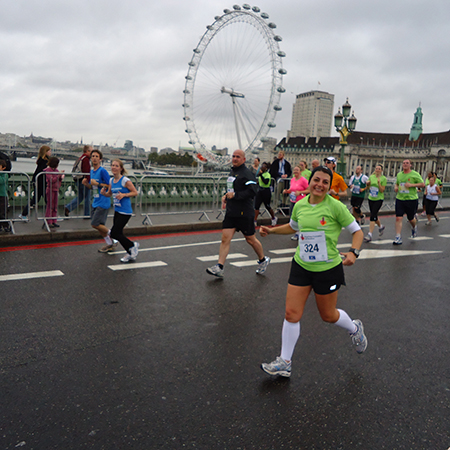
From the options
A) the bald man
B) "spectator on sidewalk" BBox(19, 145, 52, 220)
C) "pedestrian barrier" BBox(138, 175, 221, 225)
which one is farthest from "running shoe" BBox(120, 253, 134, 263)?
"pedestrian barrier" BBox(138, 175, 221, 225)

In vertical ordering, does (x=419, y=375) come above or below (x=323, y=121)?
below

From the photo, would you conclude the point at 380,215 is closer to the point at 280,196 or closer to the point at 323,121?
the point at 280,196

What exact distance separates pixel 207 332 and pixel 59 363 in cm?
140

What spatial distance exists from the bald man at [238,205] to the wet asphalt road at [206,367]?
406mm

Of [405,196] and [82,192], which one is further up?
[405,196]

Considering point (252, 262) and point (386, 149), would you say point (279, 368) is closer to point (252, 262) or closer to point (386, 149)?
point (252, 262)

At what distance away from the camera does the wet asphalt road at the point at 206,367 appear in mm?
2828

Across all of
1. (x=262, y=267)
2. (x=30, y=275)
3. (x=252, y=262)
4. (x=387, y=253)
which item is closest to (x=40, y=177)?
(x=30, y=275)

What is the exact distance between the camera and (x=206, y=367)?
369 cm

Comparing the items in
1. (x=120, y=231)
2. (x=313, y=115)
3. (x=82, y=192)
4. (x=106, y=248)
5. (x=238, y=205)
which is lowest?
(x=106, y=248)

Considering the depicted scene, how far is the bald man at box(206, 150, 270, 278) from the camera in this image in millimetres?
6500

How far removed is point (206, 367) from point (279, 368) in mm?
589

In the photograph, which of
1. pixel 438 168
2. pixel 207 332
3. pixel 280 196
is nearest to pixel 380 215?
pixel 280 196

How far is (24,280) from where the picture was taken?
19.1 ft
